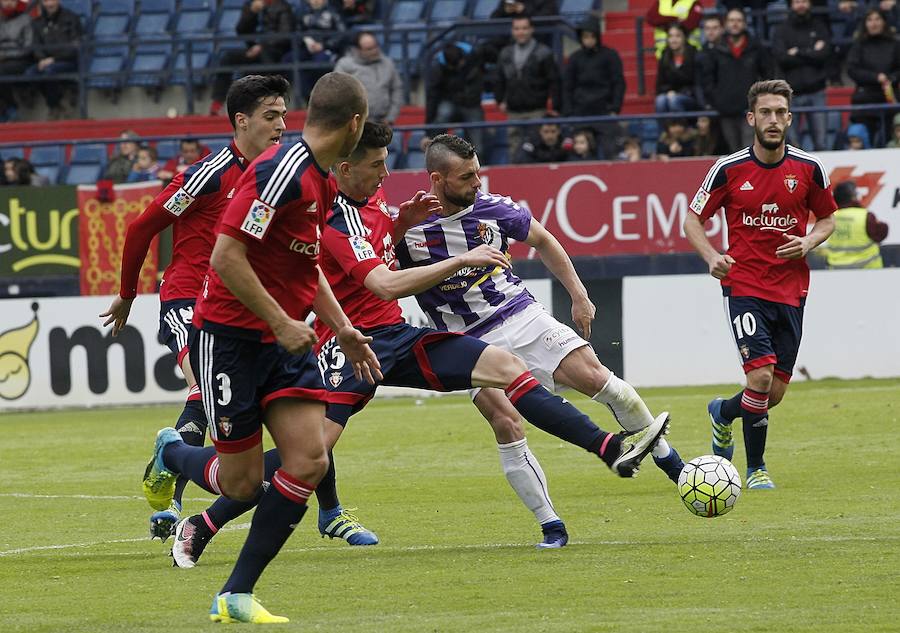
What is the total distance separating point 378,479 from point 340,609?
518 cm

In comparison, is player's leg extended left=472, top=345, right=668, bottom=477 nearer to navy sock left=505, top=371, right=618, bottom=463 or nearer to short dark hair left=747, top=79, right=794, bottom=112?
navy sock left=505, top=371, right=618, bottom=463

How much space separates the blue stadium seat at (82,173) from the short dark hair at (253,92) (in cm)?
1363

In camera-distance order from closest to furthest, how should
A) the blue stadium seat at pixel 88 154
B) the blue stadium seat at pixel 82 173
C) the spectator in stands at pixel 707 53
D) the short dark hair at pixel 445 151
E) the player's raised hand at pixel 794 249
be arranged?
the short dark hair at pixel 445 151 < the player's raised hand at pixel 794 249 < the spectator in stands at pixel 707 53 < the blue stadium seat at pixel 82 173 < the blue stadium seat at pixel 88 154

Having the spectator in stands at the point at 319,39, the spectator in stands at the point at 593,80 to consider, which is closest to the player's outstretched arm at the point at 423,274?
the spectator in stands at the point at 593,80

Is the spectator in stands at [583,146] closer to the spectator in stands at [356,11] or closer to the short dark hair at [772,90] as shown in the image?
the spectator in stands at [356,11]

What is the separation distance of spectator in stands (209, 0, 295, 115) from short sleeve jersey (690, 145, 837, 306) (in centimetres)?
1293

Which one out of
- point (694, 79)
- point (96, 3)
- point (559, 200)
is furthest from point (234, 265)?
point (96, 3)

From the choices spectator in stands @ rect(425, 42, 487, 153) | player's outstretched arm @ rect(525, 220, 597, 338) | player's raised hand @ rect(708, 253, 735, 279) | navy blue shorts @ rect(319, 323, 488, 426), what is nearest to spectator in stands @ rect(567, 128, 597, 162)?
spectator in stands @ rect(425, 42, 487, 153)

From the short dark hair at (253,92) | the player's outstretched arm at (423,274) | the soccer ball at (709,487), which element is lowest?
the soccer ball at (709,487)

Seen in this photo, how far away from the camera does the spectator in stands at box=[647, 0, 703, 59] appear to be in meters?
20.1

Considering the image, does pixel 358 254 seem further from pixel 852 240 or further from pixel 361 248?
pixel 852 240

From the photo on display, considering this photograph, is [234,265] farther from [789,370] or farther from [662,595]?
[789,370]

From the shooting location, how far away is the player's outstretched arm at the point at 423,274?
7110 mm

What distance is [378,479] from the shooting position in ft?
37.8
